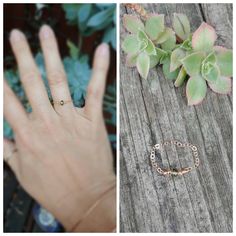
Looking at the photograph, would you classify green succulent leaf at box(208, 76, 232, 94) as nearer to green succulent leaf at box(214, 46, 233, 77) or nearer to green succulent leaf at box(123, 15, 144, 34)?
green succulent leaf at box(214, 46, 233, 77)

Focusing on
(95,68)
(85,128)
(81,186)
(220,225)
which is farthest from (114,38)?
(220,225)

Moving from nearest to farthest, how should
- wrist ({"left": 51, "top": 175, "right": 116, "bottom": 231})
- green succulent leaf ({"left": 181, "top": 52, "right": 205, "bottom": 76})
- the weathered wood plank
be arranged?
green succulent leaf ({"left": 181, "top": 52, "right": 205, "bottom": 76}), wrist ({"left": 51, "top": 175, "right": 116, "bottom": 231}), the weathered wood plank

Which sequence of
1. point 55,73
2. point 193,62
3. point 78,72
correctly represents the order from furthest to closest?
point 78,72
point 55,73
point 193,62

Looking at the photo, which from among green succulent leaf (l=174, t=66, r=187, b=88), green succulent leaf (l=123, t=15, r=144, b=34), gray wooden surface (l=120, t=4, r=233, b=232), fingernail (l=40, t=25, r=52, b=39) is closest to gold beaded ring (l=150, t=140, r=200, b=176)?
gray wooden surface (l=120, t=4, r=233, b=232)

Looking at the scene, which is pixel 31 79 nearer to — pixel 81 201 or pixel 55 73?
pixel 55 73

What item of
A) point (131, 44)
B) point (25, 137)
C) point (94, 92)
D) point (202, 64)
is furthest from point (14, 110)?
point (202, 64)
